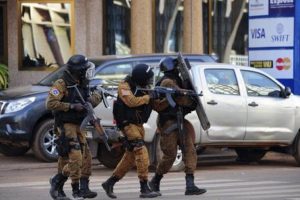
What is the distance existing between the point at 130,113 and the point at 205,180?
2646 mm

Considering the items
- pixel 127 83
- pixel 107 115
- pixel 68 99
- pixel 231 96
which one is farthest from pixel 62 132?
pixel 231 96

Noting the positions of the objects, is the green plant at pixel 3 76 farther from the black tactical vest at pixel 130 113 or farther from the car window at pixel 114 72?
the black tactical vest at pixel 130 113

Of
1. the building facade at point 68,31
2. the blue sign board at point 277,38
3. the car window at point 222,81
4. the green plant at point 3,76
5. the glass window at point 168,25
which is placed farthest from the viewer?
the glass window at point 168,25

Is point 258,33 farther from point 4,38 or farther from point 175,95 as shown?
point 175,95

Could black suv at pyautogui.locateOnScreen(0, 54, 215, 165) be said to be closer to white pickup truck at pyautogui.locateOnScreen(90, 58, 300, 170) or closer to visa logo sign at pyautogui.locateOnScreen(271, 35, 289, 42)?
white pickup truck at pyautogui.locateOnScreen(90, 58, 300, 170)

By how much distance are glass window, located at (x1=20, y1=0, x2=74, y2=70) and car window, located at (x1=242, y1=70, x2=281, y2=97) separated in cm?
744

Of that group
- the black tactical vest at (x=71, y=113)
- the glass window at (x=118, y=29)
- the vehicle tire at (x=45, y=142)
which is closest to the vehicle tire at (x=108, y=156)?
the vehicle tire at (x=45, y=142)

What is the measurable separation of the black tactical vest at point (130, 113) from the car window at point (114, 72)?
3.79 meters

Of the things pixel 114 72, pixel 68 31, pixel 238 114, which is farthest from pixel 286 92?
pixel 68 31

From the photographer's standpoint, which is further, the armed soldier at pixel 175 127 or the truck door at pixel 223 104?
the truck door at pixel 223 104

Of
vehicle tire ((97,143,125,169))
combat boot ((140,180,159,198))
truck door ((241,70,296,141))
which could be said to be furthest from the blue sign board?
combat boot ((140,180,159,198))

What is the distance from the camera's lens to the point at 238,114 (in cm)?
1341

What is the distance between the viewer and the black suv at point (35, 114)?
13.9 meters

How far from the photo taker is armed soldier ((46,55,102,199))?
9.55 m
